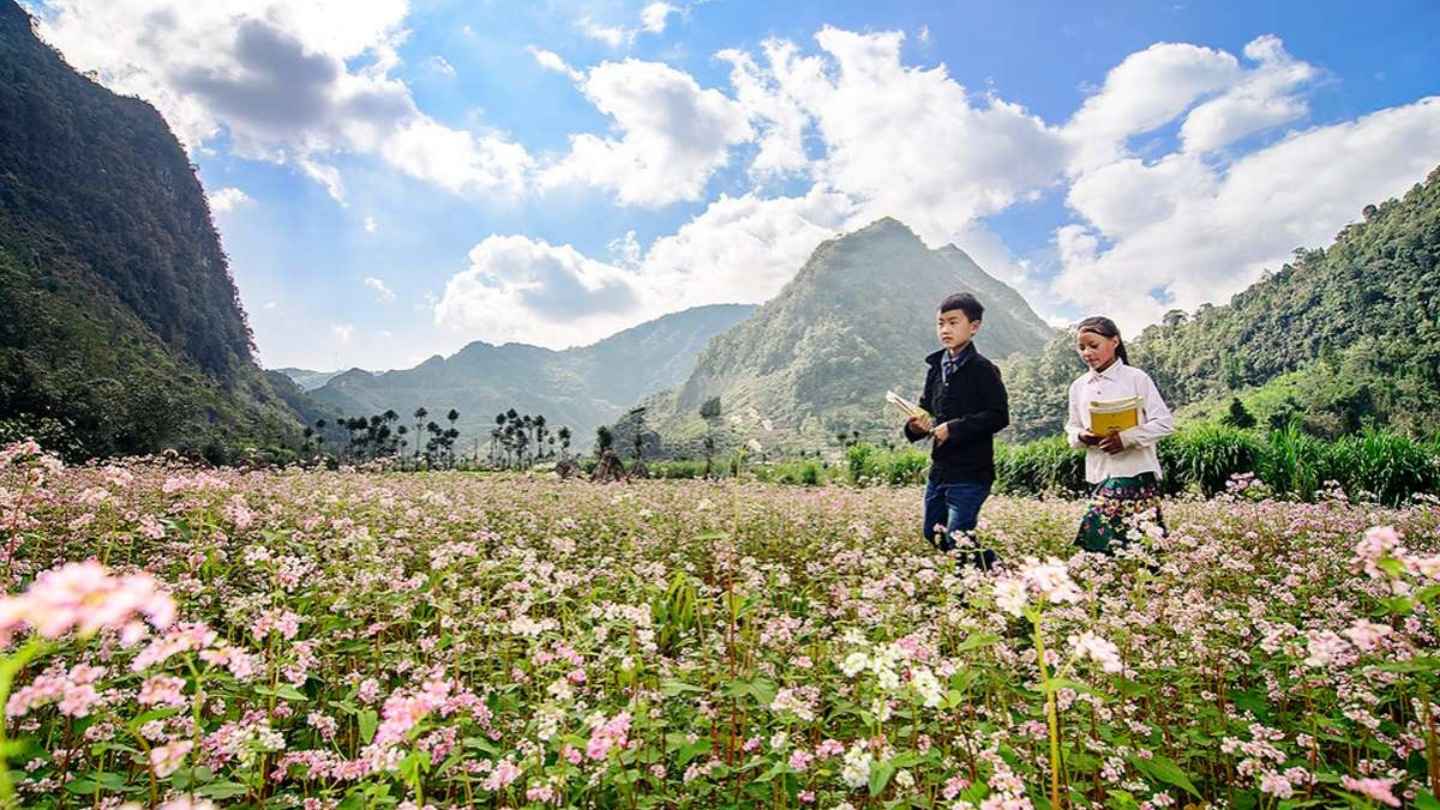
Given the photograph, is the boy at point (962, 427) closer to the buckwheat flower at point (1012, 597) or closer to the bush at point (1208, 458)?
the buckwheat flower at point (1012, 597)

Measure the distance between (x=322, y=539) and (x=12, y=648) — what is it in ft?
6.32

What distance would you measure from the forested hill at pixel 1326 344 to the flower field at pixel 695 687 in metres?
60.7

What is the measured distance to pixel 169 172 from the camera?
117625mm

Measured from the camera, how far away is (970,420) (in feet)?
16.7

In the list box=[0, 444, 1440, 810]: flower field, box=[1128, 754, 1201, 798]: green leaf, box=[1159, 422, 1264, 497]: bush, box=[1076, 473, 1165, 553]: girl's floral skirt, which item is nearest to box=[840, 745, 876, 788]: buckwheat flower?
box=[0, 444, 1440, 810]: flower field

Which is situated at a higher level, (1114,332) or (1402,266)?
(1402,266)

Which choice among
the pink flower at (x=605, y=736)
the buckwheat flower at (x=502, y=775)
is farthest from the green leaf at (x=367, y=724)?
the pink flower at (x=605, y=736)

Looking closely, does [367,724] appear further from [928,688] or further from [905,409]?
[905,409]

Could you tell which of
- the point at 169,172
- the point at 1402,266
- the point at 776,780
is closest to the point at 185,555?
the point at 776,780

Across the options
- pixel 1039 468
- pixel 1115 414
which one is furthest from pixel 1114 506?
pixel 1039 468

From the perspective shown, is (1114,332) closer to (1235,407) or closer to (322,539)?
(322,539)

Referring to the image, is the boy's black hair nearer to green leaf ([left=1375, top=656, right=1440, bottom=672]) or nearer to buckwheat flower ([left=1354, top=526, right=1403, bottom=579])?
green leaf ([left=1375, top=656, right=1440, bottom=672])

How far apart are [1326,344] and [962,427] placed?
96262 mm

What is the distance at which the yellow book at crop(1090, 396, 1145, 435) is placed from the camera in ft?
15.5
